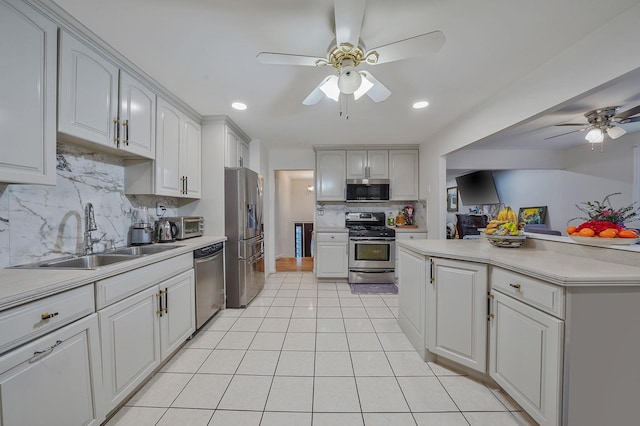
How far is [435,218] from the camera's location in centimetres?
348

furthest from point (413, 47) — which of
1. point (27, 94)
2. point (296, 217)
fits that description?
point (296, 217)

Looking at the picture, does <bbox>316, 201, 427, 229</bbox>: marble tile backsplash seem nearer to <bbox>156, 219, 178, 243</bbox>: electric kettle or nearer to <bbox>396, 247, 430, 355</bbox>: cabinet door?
<bbox>396, 247, 430, 355</bbox>: cabinet door

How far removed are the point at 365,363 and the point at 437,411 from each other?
1.81 feet

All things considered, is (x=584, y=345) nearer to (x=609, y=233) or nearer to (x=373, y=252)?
(x=609, y=233)

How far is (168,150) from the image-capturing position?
225 centimetres

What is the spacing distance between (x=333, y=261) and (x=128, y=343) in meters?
2.86

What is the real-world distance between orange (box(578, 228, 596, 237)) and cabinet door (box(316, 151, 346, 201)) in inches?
115

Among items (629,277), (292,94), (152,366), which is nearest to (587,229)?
(629,277)

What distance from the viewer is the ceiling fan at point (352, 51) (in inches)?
44.4

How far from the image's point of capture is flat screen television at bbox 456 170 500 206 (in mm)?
5797

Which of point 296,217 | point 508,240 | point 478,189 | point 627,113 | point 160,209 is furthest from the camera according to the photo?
point 296,217

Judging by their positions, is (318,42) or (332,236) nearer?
(318,42)

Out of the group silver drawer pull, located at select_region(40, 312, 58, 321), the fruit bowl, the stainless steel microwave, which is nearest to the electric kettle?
silver drawer pull, located at select_region(40, 312, 58, 321)

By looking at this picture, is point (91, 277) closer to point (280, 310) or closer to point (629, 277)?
point (280, 310)
